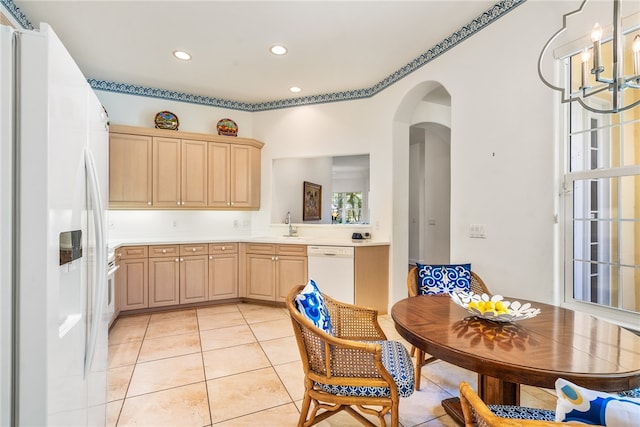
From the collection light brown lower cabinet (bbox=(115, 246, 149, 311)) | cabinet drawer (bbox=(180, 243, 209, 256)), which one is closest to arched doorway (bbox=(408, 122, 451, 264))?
cabinet drawer (bbox=(180, 243, 209, 256))

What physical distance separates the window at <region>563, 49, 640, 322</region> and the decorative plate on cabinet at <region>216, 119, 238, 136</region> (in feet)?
12.6

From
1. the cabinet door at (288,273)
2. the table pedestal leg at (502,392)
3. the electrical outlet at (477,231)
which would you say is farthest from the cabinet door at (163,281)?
the table pedestal leg at (502,392)

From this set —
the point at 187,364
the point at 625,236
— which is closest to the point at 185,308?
the point at 187,364

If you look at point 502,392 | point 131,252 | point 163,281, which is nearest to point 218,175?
point 131,252

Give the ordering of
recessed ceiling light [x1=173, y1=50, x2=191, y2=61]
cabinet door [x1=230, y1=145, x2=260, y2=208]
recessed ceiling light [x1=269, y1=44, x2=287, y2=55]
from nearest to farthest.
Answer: recessed ceiling light [x1=269, y1=44, x2=287, y2=55]
recessed ceiling light [x1=173, y1=50, x2=191, y2=61]
cabinet door [x1=230, y1=145, x2=260, y2=208]

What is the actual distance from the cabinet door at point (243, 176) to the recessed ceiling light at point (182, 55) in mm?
1282

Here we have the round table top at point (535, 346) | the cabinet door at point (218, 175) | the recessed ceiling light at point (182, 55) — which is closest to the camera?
the round table top at point (535, 346)

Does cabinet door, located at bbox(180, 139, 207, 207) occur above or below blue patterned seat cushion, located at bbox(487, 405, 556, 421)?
above

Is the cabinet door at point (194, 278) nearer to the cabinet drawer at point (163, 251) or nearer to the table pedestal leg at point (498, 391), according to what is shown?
the cabinet drawer at point (163, 251)

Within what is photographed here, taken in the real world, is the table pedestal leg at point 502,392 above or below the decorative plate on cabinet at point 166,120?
below

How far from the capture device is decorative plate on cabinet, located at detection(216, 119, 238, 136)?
4473 millimetres

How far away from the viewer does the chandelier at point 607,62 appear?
1.34 m

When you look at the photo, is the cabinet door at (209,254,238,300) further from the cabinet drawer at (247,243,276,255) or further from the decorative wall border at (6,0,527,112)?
the decorative wall border at (6,0,527,112)

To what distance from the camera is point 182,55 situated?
10.8 feet
